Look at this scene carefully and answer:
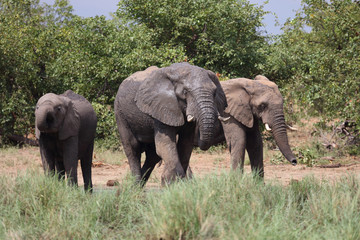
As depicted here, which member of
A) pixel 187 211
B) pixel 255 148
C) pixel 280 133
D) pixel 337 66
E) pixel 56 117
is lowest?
pixel 187 211

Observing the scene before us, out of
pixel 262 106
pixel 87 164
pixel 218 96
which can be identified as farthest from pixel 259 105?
pixel 87 164

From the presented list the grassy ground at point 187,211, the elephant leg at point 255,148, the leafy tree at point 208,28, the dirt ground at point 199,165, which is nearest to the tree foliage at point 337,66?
the dirt ground at point 199,165

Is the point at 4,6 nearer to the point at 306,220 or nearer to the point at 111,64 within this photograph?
the point at 111,64

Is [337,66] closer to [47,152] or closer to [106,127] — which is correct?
[106,127]

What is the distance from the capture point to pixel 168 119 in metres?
6.71

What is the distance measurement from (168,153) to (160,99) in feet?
2.26

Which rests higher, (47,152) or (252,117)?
(252,117)

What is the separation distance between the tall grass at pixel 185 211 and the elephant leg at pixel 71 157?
37.1 inches

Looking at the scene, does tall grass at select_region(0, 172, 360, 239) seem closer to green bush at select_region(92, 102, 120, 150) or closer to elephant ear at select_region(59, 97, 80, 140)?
elephant ear at select_region(59, 97, 80, 140)

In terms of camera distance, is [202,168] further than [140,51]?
No

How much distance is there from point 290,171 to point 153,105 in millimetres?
6262

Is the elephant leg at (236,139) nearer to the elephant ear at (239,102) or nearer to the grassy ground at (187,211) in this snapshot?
the elephant ear at (239,102)

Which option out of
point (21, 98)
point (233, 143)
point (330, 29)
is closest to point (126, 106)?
point (233, 143)

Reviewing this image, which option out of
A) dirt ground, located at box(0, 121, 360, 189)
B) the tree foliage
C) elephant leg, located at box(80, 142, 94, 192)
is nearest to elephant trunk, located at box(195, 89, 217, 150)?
elephant leg, located at box(80, 142, 94, 192)
